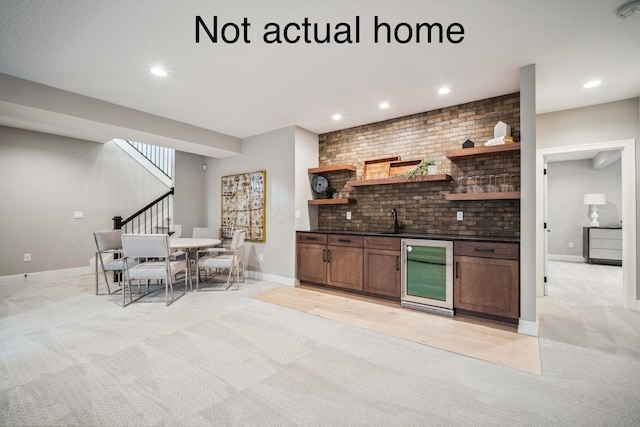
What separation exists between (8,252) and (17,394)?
4.20m

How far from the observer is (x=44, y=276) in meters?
4.98

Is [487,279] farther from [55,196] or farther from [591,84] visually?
[55,196]

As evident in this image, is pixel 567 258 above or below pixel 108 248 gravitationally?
below

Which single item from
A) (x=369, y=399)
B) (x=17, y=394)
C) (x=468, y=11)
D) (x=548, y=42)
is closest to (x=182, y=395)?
(x=17, y=394)

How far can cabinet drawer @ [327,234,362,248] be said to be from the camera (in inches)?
163

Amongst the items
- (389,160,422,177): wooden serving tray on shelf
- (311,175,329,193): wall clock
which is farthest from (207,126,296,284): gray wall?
(389,160,422,177): wooden serving tray on shelf

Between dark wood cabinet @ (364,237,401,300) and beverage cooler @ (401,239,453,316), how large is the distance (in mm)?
108

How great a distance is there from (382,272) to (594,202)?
645 cm

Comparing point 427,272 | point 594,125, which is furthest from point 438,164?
point 594,125

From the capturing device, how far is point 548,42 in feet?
8.25

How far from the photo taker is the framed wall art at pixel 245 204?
5.30 meters

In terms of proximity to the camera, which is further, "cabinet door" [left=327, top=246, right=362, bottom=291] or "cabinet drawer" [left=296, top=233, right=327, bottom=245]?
"cabinet drawer" [left=296, top=233, right=327, bottom=245]

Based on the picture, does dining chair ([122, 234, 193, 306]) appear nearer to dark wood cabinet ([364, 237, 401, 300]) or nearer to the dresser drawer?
dark wood cabinet ([364, 237, 401, 300])

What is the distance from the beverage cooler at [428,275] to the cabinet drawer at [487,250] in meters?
0.10
